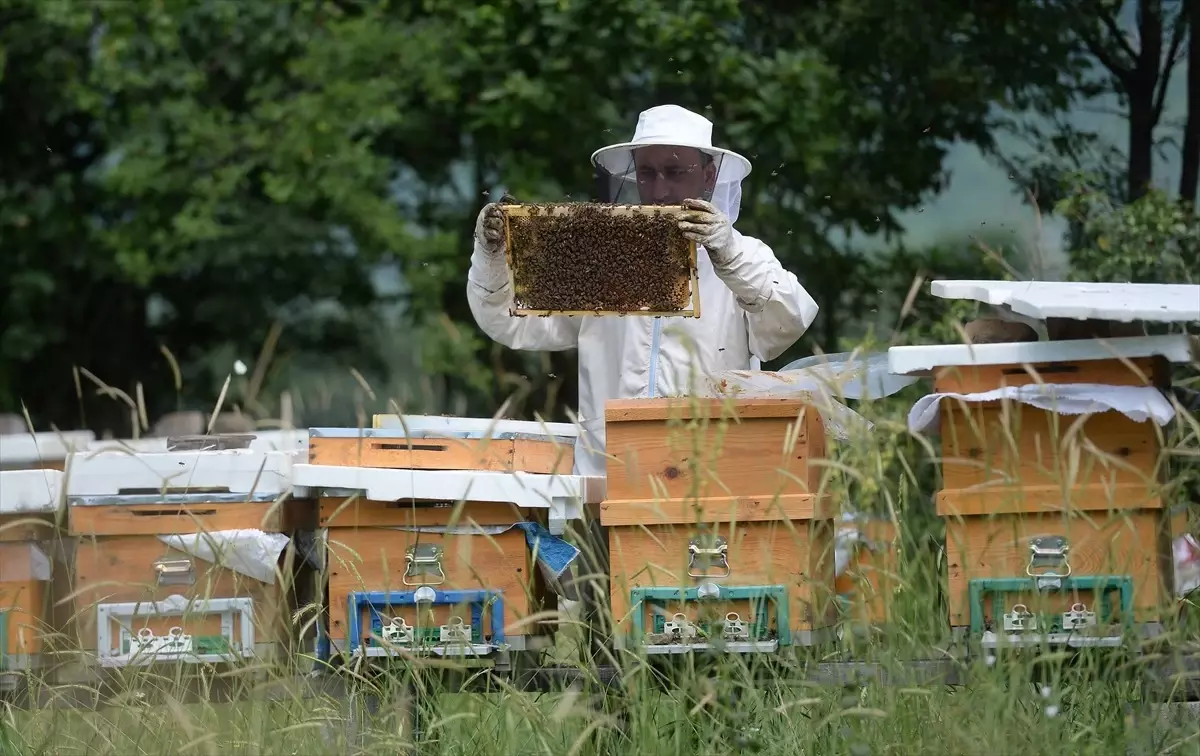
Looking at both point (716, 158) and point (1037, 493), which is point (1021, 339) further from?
point (716, 158)

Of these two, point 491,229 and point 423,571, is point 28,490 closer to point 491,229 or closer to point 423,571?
point 423,571

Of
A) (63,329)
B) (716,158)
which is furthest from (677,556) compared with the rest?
(63,329)

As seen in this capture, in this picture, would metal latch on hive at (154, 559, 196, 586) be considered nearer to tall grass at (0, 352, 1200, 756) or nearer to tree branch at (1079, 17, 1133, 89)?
tall grass at (0, 352, 1200, 756)

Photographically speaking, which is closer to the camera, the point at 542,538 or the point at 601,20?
the point at 542,538

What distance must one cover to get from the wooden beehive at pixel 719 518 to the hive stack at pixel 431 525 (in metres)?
0.15

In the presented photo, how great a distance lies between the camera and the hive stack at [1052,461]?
3.16 metres

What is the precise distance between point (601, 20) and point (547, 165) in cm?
102

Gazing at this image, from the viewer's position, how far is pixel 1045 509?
3.24 meters

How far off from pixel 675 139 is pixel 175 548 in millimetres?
1898

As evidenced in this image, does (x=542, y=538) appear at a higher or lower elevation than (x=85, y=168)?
lower

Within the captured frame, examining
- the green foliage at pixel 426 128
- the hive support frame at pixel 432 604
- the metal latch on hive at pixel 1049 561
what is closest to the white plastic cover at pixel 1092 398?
the metal latch on hive at pixel 1049 561

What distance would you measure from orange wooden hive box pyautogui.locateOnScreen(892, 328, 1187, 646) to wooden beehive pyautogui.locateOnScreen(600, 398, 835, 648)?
1.08ft

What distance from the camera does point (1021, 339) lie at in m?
3.64

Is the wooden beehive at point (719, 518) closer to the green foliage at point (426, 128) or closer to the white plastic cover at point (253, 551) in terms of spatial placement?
the white plastic cover at point (253, 551)
